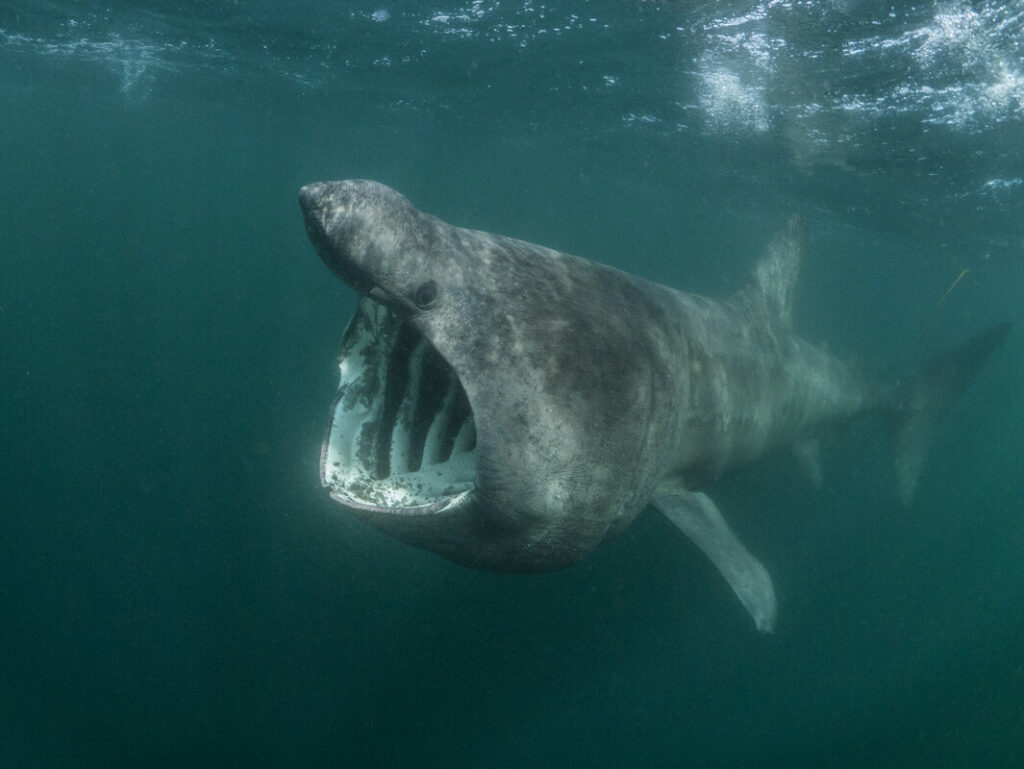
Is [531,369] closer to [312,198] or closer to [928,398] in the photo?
[312,198]

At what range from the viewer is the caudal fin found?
13789 millimetres

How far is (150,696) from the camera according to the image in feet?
39.8

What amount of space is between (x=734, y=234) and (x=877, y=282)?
20822mm

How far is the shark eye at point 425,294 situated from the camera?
152 inches

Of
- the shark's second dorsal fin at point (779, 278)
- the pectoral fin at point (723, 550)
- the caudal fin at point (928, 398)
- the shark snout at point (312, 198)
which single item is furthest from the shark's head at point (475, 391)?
the caudal fin at point (928, 398)

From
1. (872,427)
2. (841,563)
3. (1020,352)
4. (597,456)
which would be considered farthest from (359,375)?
(1020,352)

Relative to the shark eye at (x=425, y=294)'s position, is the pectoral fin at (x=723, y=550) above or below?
below

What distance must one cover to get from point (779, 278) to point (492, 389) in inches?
289

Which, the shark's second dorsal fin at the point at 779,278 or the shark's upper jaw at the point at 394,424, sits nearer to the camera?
the shark's upper jaw at the point at 394,424

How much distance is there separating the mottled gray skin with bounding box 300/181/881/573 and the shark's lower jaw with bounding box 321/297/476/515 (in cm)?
21

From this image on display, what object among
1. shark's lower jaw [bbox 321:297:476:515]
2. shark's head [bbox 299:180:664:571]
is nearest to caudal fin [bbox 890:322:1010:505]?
shark's head [bbox 299:180:664:571]

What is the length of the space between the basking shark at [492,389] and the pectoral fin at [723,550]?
556 mm

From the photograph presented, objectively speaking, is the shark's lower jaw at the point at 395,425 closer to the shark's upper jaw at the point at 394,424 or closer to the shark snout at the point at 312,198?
the shark's upper jaw at the point at 394,424

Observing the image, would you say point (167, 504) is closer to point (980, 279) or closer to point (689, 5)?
point (689, 5)
